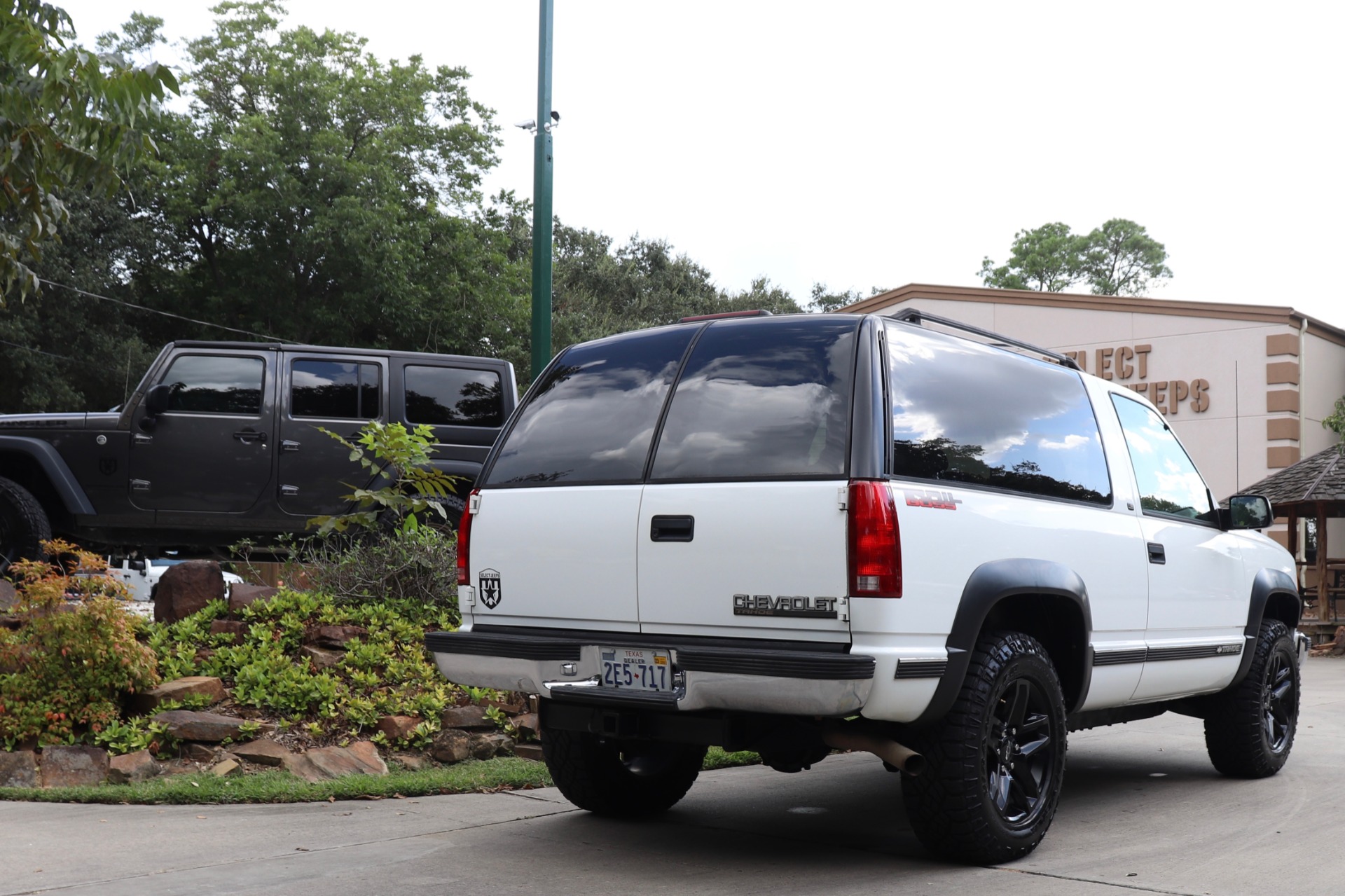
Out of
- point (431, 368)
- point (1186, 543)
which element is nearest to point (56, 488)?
point (431, 368)

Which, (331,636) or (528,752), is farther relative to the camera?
Result: (331,636)

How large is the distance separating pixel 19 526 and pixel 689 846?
633cm

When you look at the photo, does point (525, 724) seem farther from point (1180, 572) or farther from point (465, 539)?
point (1180, 572)

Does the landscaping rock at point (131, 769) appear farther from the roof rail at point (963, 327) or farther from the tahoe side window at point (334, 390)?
the roof rail at point (963, 327)

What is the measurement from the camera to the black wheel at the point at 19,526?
9.06 meters

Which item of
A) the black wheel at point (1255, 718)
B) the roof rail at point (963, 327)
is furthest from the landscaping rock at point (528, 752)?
the black wheel at point (1255, 718)

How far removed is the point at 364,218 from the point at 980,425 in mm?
25526

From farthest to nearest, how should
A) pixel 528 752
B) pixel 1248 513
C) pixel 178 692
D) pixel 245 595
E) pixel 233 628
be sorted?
pixel 245 595 → pixel 233 628 → pixel 528 752 → pixel 178 692 → pixel 1248 513

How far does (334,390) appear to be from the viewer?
33.4ft

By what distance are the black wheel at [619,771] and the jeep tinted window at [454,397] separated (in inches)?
203

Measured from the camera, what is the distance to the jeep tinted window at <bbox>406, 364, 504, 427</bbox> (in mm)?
10453

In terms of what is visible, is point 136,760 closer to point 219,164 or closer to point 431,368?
point 431,368

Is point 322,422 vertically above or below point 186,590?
above

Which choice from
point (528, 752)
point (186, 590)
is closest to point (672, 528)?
point (528, 752)
